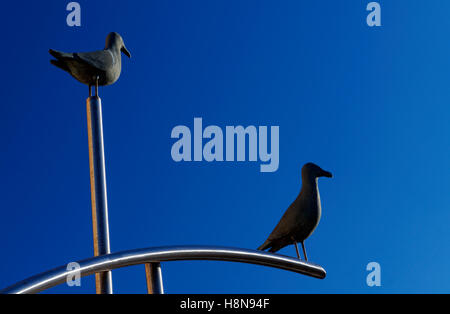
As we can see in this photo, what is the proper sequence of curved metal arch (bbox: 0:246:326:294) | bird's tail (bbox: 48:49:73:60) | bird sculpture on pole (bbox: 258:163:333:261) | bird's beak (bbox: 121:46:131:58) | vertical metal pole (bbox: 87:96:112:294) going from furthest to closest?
bird's beak (bbox: 121:46:131:58) < bird sculpture on pole (bbox: 258:163:333:261) < bird's tail (bbox: 48:49:73:60) < vertical metal pole (bbox: 87:96:112:294) < curved metal arch (bbox: 0:246:326:294)

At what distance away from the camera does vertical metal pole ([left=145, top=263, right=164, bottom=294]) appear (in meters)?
3.46

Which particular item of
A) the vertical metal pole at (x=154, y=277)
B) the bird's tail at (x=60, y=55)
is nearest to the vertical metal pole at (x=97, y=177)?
the vertical metal pole at (x=154, y=277)

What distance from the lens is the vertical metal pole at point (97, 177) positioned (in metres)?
3.78

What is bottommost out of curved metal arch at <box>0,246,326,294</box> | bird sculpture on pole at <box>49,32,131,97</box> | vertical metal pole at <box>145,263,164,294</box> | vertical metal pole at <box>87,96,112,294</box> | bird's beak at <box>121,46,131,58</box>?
vertical metal pole at <box>145,263,164,294</box>

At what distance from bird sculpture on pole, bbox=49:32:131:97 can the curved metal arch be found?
1.63 metres

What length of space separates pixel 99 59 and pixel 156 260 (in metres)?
2.21

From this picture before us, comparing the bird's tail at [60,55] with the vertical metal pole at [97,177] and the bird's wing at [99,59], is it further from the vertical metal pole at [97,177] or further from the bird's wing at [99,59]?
the vertical metal pole at [97,177]

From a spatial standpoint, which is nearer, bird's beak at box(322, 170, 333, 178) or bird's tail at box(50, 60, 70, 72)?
bird's tail at box(50, 60, 70, 72)

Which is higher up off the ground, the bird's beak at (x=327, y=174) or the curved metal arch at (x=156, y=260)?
the bird's beak at (x=327, y=174)

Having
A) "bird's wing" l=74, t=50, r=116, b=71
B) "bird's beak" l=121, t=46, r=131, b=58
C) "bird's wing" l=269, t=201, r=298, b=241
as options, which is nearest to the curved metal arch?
"bird's wing" l=269, t=201, r=298, b=241

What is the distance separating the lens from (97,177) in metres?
3.95

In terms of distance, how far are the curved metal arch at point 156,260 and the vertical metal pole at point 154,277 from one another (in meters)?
0.10

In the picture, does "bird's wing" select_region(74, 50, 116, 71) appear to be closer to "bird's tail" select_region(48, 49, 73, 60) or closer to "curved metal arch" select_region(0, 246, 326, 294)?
"bird's tail" select_region(48, 49, 73, 60)
